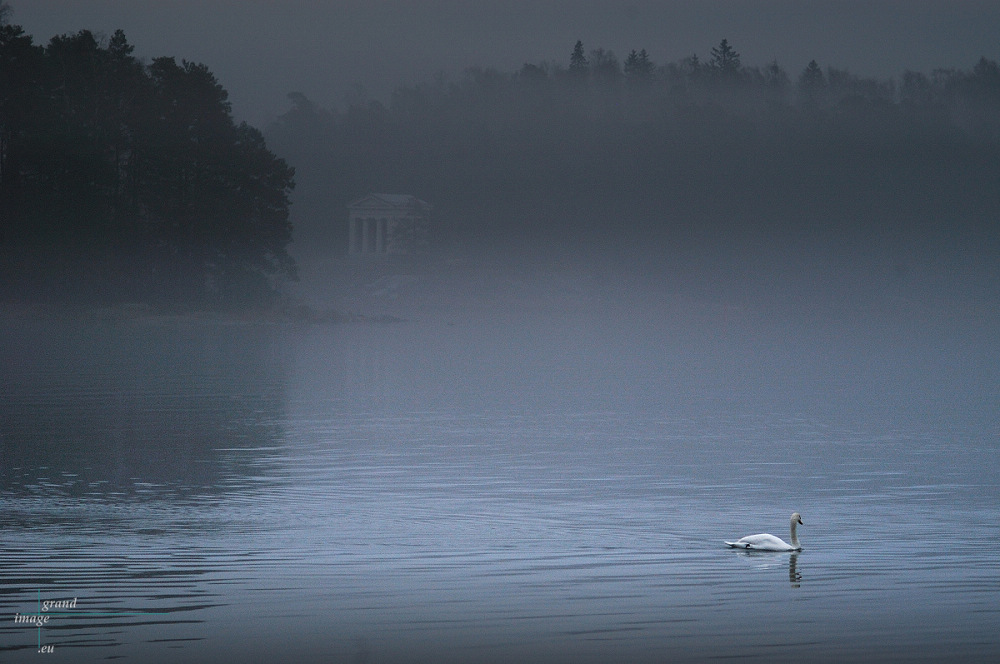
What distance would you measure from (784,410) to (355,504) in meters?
35.4

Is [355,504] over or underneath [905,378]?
underneath

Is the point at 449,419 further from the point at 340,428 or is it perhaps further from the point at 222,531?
the point at 222,531

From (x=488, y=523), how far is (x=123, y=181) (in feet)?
342

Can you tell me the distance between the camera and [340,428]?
2039 inches

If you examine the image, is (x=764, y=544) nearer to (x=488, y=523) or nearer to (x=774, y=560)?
(x=774, y=560)

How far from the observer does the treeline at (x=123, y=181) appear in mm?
118750

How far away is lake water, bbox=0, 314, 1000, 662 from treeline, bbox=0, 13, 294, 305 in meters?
48.8

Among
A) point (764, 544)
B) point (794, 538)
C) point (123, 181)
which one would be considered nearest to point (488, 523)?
point (764, 544)

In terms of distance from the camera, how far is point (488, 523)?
28.9m

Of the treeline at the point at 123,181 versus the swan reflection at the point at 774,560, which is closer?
the swan reflection at the point at 774,560

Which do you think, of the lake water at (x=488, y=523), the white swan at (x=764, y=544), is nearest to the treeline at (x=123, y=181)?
the lake water at (x=488, y=523)

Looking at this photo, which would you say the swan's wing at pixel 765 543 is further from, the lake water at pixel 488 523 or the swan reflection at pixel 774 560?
the lake water at pixel 488 523

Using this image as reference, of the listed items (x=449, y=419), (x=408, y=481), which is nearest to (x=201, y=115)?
(x=449, y=419)

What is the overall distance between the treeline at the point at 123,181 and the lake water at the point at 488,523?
4879 centimetres
